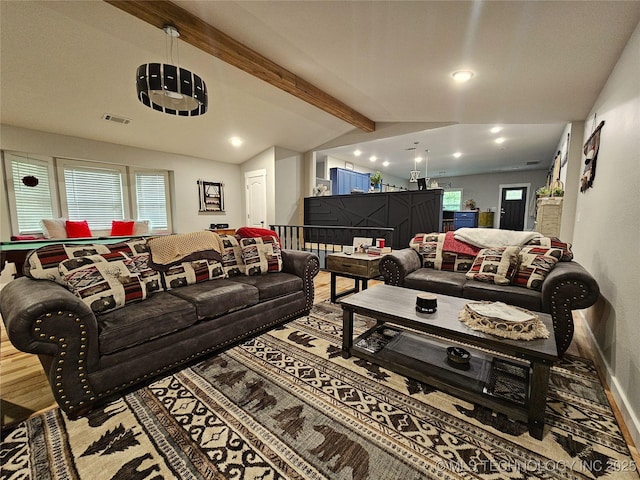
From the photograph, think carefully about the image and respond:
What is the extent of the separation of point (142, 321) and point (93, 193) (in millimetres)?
4746

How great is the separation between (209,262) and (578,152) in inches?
204

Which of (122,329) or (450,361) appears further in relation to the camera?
(450,361)

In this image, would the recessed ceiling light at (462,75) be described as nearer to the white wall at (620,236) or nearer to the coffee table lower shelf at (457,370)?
the white wall at (620,236)

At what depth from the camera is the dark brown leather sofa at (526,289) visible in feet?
6.24

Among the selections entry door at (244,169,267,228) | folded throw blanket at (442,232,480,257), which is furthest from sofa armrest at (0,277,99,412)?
entry door at (244,169,267,228)

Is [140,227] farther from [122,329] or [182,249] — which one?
[122,329]

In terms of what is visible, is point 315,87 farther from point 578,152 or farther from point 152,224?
point 152,224

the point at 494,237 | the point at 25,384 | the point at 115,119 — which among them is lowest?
the point at 25,384

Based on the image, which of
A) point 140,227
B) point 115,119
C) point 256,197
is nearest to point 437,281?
point 256,197

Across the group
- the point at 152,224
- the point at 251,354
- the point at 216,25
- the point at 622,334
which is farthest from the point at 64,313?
the point at 152,224

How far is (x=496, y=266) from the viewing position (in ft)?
8.29

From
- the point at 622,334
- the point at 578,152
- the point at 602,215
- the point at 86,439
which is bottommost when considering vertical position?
the point at 86,439

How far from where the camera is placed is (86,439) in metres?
1.32

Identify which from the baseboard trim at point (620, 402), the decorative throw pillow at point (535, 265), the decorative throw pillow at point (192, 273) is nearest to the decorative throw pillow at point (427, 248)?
the decorative throw pillow at point (535, 265)
